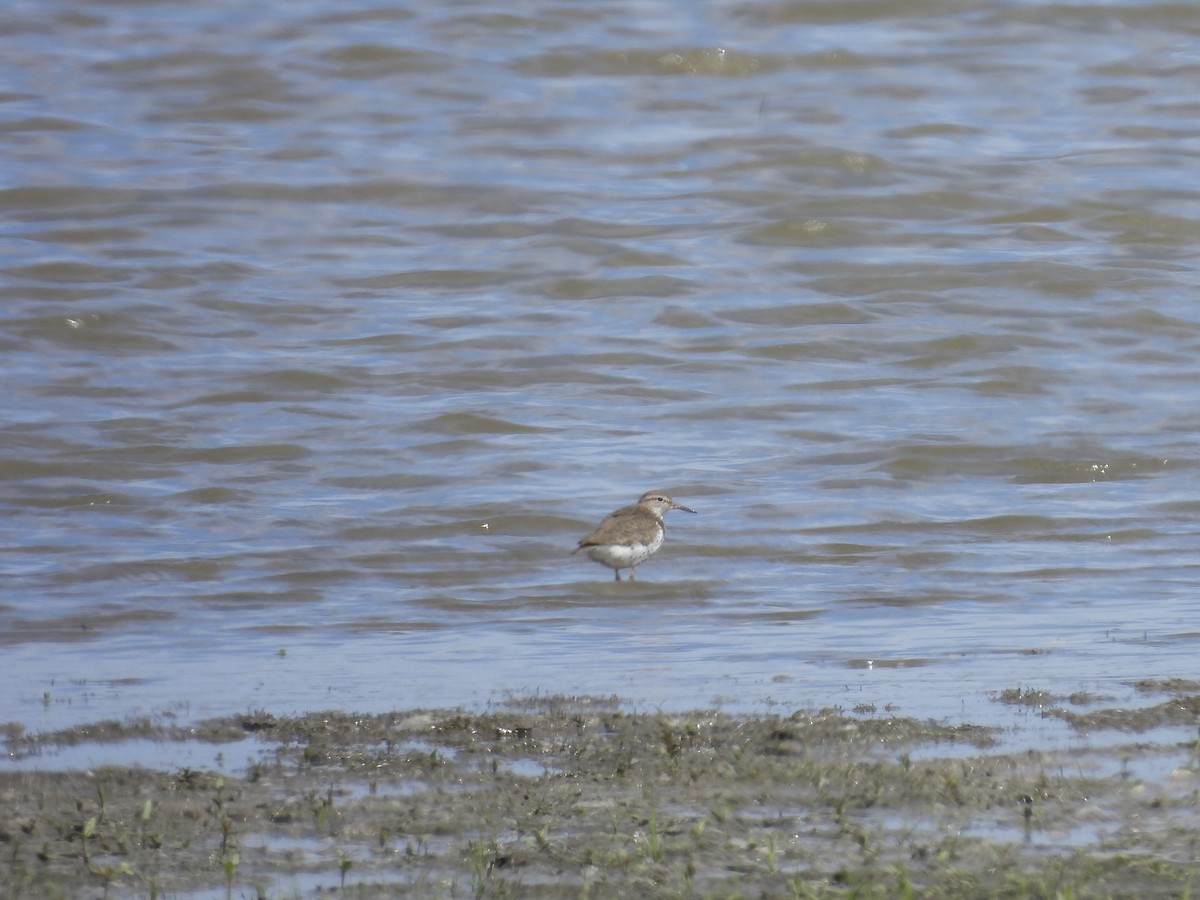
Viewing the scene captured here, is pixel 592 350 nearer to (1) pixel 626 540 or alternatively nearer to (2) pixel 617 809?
(1) pixel 626 540

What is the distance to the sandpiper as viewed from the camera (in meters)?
9.88

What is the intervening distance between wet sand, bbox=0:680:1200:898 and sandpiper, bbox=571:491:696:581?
3.59 m

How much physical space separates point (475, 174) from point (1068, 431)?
27.1 feet

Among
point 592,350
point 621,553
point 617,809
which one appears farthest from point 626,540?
point 592,350

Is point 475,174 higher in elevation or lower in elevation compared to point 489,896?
lower

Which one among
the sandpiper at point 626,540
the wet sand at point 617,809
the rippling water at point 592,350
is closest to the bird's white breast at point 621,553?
the sandpiper at point 626,540

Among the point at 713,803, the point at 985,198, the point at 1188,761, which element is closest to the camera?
the point at 713,803

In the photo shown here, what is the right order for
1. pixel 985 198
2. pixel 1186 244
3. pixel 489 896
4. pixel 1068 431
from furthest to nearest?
1. pixel 985 198
2. pixel 1186 244
3. pixel 1068 431
4. pixel 489 896

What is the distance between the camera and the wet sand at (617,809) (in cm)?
448

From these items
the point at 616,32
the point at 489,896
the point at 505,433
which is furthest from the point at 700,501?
the point at 616,32

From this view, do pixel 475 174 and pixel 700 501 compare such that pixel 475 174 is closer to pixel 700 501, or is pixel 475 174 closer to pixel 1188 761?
pixel 700 501

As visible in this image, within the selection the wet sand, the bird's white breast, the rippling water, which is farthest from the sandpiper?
the wet sand

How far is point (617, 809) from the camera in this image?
506 centimetres

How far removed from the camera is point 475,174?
19453mm
